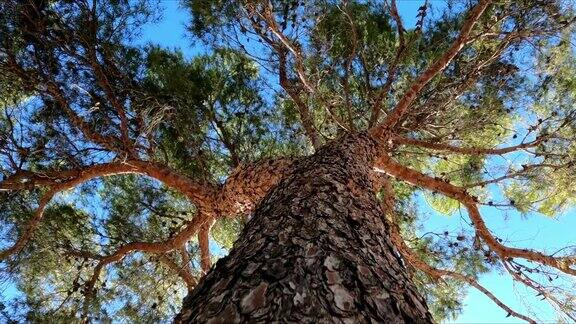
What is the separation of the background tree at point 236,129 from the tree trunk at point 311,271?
119 centimetres

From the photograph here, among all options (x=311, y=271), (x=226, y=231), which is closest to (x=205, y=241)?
(x=226, y=231)

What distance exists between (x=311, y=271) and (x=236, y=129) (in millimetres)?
3657

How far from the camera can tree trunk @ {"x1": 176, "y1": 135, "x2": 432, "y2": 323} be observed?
3.84 feet

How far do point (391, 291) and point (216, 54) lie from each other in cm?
408

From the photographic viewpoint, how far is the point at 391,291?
4.50ft

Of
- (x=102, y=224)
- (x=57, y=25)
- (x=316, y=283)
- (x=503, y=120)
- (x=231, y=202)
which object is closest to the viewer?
(x=316, y=283)

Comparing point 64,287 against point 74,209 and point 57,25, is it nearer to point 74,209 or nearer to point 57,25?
point 74,209

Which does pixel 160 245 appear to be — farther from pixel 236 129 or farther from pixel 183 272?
pixel 236 129

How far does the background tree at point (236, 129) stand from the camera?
4043mm

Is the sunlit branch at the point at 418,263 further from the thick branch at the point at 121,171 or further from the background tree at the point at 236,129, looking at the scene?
the thick branch at the point at 121,171

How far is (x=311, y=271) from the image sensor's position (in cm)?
134

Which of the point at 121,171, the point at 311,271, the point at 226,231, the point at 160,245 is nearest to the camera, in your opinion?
the point at 311,271

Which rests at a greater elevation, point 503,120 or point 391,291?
point 503,120

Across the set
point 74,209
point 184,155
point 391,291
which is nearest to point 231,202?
point 184,155
